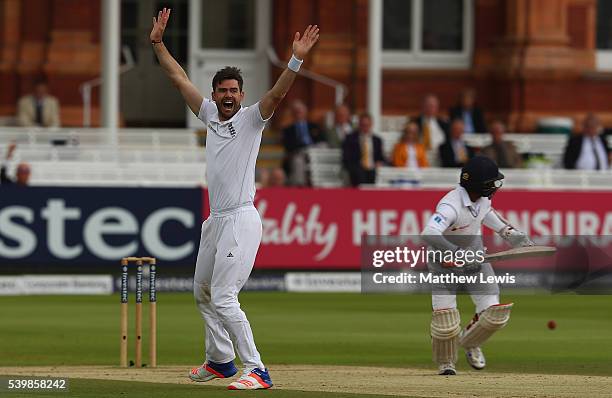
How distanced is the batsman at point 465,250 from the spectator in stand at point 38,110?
39.5 feet

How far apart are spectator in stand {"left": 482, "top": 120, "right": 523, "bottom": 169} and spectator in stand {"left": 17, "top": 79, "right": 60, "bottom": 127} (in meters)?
5.50

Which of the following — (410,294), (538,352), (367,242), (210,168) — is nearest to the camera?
(210,168)

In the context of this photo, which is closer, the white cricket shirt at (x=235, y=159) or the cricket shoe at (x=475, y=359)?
the white cricket shirt at (x=235, y=159)

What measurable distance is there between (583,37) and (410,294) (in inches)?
269

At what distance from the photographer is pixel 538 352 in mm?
14398

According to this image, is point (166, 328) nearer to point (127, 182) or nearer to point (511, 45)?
point (127, 182)

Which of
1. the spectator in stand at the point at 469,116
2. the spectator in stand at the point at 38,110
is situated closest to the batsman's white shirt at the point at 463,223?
the spectator in stand at the point at 469,116

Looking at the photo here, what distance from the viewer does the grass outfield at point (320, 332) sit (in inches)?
533

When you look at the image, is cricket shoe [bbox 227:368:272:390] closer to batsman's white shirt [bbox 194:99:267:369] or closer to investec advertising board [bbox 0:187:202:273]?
batsman's white shirt [bbox 194:99:267:369]

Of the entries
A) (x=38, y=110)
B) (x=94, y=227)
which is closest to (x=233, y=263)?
(x=94, y=227)

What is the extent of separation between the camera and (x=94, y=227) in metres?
20.5

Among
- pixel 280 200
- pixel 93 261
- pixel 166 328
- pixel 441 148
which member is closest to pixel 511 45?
pixel 441 148

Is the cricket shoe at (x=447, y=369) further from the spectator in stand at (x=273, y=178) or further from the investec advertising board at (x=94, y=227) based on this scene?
the spectator in stand at (x=273, y=178)

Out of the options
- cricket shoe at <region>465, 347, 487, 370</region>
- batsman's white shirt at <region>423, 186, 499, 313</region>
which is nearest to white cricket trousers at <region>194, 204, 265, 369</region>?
batsman's white shirt at <region>423, 186, 499, 313</region>
